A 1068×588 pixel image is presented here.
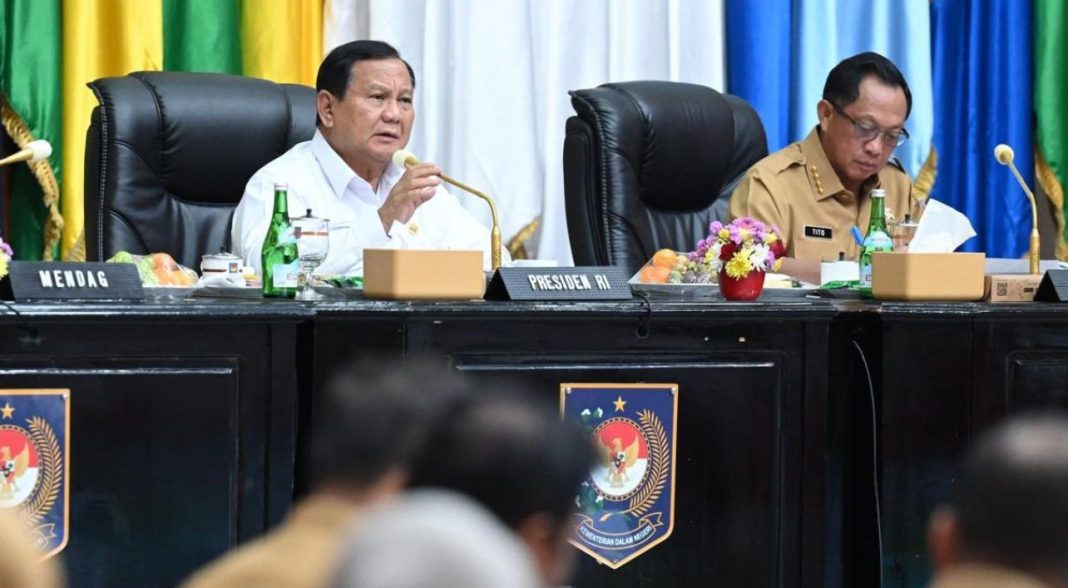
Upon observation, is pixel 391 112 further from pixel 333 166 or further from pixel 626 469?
pixel 626 469

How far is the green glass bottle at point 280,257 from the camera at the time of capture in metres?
2.86

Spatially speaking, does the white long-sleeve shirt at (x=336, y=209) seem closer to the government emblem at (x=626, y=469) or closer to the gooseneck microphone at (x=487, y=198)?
the gooseneck microphone at (x=487, y=198)

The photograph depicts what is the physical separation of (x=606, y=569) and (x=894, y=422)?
23.4 inches

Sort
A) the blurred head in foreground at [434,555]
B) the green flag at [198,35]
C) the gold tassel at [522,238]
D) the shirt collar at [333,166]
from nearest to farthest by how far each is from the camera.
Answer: the blurred head in foreground at [434,555] < the shirt collar at [333,166] < the green flag at [198,35] < the gold tassel at [522,238]

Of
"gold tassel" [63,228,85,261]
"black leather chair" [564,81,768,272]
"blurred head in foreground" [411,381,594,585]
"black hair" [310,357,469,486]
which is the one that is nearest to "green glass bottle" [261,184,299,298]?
"black leather chair" [564,81,768,272]

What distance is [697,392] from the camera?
282 centimetres

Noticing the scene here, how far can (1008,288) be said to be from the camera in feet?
9.96

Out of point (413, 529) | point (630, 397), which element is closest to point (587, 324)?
point (630, 397)

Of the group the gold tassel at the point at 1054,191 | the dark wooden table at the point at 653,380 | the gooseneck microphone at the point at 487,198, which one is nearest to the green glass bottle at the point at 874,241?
the dark wooden table at the point at 653,380

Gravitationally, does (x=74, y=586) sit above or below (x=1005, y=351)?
below

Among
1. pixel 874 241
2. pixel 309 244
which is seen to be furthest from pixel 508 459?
pixel 874 241

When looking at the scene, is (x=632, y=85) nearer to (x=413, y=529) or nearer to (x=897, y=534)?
(x=897, y=534)

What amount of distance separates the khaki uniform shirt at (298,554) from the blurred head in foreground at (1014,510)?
443 mm

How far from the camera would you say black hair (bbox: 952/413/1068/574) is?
1.14m
